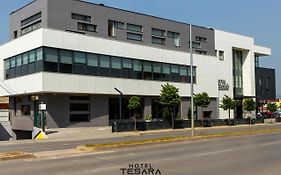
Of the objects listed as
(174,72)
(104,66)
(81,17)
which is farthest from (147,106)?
(81,17)

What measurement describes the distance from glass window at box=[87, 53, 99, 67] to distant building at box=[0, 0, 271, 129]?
100 millimetres

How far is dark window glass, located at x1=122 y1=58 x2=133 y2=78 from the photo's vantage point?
138ft

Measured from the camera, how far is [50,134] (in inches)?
1270

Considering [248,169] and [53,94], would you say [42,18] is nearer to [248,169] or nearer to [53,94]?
[53,94]

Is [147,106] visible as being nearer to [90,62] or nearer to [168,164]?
[90,62]

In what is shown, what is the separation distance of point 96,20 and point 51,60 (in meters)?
8.43

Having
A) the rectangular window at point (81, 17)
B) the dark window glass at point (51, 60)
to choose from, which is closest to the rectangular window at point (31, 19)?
the rectangular window at point (81, 17)

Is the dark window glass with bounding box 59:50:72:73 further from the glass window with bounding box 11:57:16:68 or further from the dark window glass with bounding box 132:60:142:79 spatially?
the dark window glass with bounding box 132:60:142:79

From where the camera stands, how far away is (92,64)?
3891cm

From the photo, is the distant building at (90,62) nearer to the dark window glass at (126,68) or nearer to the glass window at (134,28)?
the dark window glass at (126,68)

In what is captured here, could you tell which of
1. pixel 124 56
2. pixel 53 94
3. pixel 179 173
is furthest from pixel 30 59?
pixel 179 173

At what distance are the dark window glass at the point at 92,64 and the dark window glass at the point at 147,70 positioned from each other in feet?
23.5

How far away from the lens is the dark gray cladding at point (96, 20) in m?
38.7

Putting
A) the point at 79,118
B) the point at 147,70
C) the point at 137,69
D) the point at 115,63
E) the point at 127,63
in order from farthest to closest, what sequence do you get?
1. the point at 147,70
2. the point at 137,69
3. the point at 127,63
4. the point at 115,63
5. the point at 79,118
